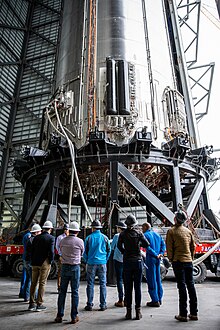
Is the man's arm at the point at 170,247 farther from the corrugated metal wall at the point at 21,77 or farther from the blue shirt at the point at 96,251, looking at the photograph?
the corrugated metal wall at the point at 21,77

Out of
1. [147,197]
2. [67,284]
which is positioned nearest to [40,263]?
[67,284]

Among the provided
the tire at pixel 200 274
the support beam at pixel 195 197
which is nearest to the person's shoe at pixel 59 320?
the tire at pixel 200 274

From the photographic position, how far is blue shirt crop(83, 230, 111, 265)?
4488mm

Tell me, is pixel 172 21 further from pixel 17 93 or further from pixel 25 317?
pixel 25 317

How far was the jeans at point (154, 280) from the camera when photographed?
4.61 metres

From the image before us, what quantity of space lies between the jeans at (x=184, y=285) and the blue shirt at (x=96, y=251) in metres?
1.26

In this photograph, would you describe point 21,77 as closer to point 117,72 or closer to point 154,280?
point 117,72

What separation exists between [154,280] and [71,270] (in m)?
1.61

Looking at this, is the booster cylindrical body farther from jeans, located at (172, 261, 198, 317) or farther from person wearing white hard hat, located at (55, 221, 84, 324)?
jeans, located at (172, 261, 198, 317)

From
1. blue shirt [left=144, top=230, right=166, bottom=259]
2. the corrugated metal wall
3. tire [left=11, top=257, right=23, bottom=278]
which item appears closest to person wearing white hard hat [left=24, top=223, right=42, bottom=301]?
blue shirt [left=144, top=230, right=166, bottom=259]

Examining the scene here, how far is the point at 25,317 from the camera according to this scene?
3.92 metres

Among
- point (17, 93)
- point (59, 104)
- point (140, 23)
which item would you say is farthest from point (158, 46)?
point (17, 93)

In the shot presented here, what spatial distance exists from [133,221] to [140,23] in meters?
10.1

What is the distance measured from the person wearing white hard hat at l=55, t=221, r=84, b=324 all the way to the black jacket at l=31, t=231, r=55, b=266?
1.87 feet
